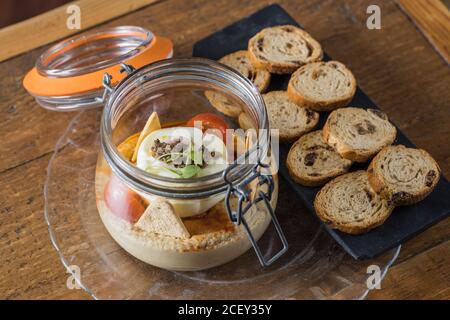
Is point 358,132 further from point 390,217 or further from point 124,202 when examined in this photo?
point 124,202

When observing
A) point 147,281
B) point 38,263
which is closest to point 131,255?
point 147,281

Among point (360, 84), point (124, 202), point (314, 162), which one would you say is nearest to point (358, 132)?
point (314, 162)

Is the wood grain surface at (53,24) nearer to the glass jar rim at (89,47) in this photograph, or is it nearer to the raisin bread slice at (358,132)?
the glass jar rim at (89,47)

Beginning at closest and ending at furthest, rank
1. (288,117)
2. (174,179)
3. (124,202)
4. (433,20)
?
(174,179) < (124,202) < (288,117) < (433,20)
